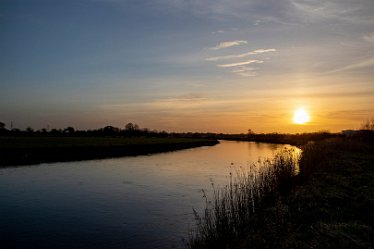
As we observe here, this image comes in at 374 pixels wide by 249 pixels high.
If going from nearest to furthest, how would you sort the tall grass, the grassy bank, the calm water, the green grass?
the grassy bank → the tall grass → the calm water → the green grass

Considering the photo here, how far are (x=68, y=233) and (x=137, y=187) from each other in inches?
389

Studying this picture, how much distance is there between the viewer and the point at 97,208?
16.5 meters

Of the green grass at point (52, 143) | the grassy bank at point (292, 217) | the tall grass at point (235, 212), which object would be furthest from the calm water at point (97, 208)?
the green grass at point (52, 143)

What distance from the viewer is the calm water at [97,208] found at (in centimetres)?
1191

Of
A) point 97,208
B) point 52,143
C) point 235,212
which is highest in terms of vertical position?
point 52,143

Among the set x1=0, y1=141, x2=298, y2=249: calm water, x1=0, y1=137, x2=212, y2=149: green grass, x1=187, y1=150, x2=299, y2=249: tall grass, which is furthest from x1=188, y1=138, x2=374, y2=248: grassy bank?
x1=0, y1=137, x2=212, y2=149: green grass

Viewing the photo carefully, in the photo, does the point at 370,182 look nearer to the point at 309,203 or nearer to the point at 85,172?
the point at 309,203

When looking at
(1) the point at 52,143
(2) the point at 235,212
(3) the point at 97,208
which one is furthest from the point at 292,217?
(1) the point at 52,143

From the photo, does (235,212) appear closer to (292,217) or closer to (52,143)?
Result: (292,217)

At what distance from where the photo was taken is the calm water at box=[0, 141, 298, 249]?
11.9 m

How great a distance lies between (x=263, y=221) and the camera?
36.2 ft

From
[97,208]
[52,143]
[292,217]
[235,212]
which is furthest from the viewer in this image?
[52,143]

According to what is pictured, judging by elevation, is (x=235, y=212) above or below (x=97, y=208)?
above

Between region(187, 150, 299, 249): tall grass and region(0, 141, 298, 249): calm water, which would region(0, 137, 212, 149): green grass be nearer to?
region(0, 141, 298, 249): calm water
